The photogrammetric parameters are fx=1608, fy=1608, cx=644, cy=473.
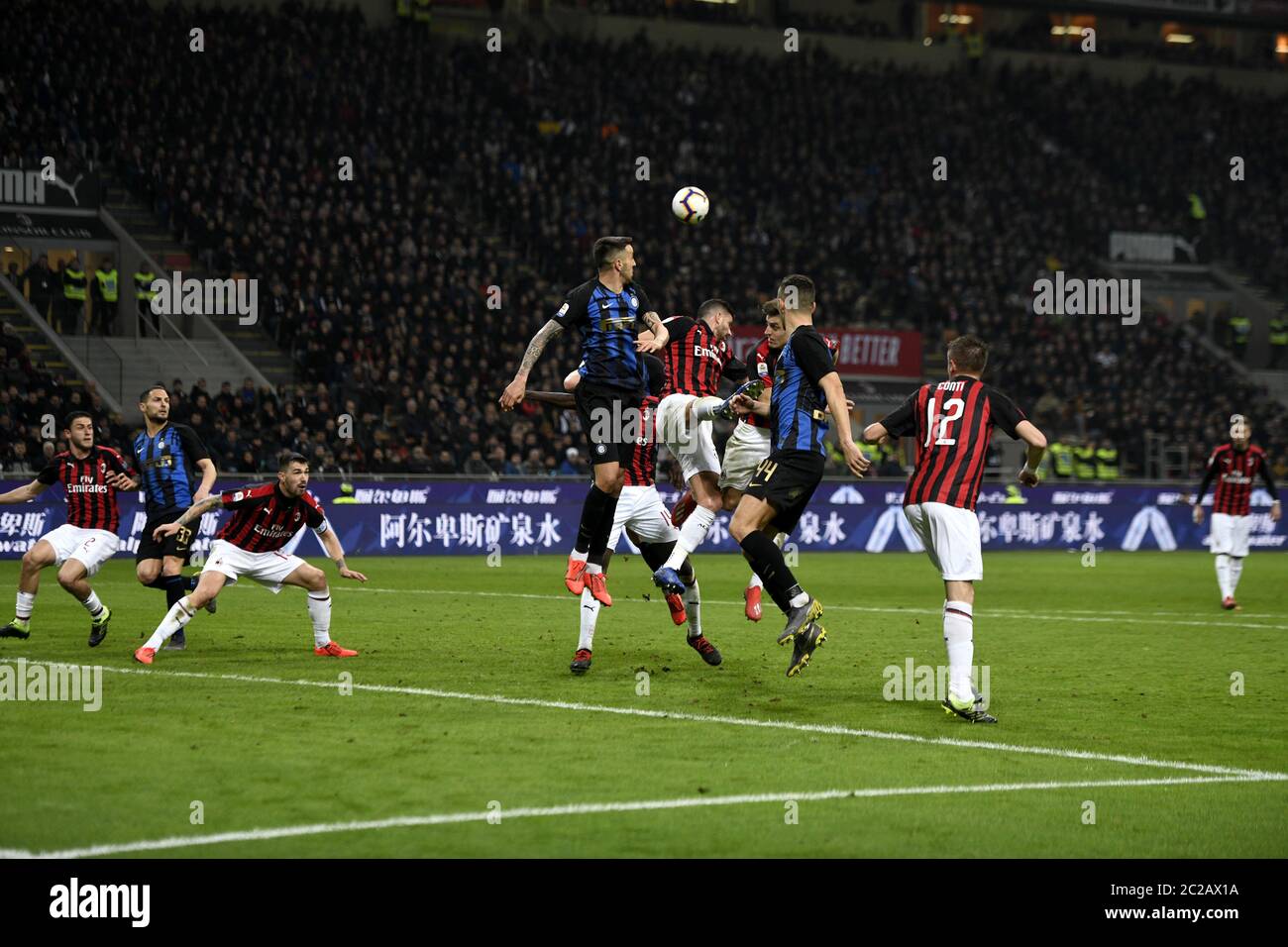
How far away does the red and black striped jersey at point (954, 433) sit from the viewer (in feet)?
32.7

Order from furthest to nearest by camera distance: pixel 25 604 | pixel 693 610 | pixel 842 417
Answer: pixel 25 604
pixel 693 610
pixel 842 417

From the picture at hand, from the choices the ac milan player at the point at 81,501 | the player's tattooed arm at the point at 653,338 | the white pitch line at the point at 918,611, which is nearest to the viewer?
the player's tattooed arm at the point at 653,338

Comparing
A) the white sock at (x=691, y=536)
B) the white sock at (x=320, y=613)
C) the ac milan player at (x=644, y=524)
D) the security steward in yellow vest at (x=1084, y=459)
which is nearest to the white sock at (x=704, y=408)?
the ac milan player at (x=644, y=524)

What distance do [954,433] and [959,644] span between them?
1307 mm

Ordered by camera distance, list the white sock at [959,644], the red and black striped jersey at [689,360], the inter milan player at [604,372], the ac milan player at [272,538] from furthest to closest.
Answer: the red and black striped jersey at [689,360] < the ac milan player at [272,538] < the inter milan player at [604,372] < the white sock at [959,644]

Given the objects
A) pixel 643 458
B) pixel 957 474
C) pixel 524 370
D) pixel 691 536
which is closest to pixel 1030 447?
pixel 957 474

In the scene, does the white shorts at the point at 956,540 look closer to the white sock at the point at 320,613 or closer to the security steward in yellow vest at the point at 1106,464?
the white sock at the point at 320,613

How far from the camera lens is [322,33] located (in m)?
43.1

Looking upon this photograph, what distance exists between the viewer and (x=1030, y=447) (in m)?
9.75

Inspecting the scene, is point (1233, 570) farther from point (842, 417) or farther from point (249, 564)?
point (249, 564)

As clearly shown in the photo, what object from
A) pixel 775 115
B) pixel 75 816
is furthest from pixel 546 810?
pixel 775 115

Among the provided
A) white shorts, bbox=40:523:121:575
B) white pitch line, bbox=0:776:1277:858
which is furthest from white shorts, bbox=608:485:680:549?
white shorts, bbox=40:523:121:575

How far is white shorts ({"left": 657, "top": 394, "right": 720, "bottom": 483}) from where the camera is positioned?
12891 millimetres
